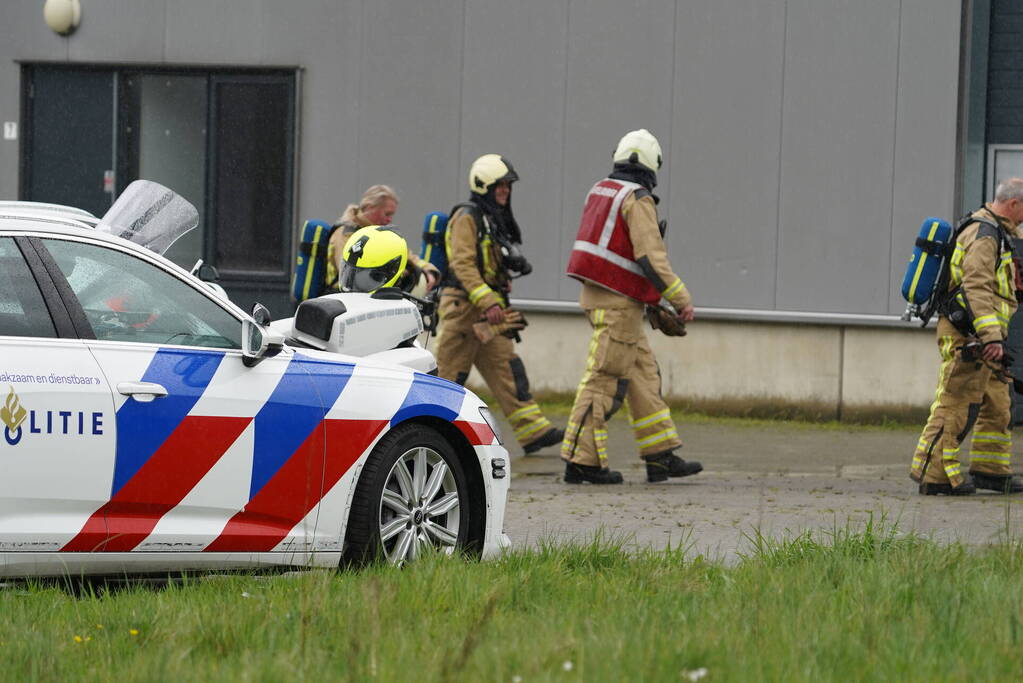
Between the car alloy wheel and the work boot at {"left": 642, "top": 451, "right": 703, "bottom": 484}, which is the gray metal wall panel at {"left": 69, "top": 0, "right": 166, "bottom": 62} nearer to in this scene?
the work boot at {"left": 642, "top": 451, "right": 703, "bottom": 484}

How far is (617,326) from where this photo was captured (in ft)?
32.8

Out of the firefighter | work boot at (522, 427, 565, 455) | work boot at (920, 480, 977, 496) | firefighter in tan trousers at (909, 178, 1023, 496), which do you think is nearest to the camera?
firefighter in tan trousers at (909, 178, 1023, 496)

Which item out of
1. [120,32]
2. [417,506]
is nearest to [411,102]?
[120,32]

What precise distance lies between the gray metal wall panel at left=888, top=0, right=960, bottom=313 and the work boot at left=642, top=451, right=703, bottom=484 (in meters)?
3.92

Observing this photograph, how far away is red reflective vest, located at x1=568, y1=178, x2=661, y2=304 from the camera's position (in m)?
9.97

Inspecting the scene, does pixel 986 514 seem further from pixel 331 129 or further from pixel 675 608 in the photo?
pixel 331 129

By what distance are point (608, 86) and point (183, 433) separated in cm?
864

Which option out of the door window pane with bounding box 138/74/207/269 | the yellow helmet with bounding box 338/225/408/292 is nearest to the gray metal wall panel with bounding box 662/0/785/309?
the door window pane with bounding box 138/74/207/269

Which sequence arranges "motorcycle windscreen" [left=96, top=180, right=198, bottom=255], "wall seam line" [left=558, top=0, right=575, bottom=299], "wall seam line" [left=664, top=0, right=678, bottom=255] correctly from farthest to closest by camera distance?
"wall seam line" [left=558, top=0, right=575, bottom=299] < "wall seam line" [left=664, top=0, right=678, bottom=255] < "motorcycle windscreen" [left=96, top=180, right=198, bottom=255]

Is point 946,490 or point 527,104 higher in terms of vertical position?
point 527,104

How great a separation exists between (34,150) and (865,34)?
7.60 metres

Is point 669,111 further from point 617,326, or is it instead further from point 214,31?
point 617,326

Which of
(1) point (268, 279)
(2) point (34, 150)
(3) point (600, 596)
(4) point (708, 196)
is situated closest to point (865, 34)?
(4) point (708, 196)

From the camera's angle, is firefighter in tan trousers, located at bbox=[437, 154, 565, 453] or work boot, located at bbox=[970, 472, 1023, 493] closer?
work boot, located at bbox=[970, 472, 1023, 493]
